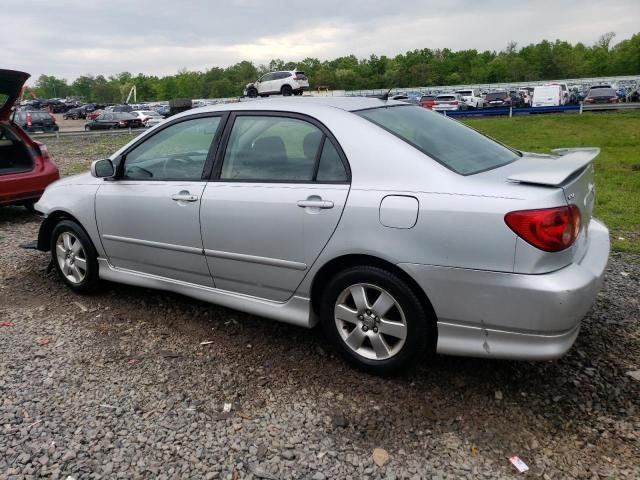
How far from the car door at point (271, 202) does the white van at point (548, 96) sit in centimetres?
3332

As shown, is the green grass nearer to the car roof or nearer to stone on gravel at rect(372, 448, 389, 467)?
the car roof

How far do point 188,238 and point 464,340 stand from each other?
199 cm

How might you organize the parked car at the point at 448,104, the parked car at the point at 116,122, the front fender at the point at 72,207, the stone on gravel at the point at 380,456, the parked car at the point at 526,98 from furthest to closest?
1. the parked car at the point at 526,98
2. the parked car at the point at 116,122
3. the parked car at the point at 448,104
4. the front fender at the point at 72,207
5. the stone on gravel at the point at 380,456

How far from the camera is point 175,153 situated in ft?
13.5

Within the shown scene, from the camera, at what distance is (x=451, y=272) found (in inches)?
109

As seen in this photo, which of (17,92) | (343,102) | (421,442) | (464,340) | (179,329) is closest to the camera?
(421,442)

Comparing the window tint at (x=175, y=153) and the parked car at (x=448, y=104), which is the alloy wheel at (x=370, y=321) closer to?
the window tint at (x=175, y=153)

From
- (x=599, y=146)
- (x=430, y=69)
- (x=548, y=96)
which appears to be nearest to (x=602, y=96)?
(x=548, y=96)

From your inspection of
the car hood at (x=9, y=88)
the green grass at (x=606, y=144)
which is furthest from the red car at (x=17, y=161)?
the green grass at (x=606, y=144)

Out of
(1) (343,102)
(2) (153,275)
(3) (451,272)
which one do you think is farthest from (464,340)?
(2) (153,275)

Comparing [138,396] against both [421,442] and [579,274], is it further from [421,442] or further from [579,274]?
[579,274]

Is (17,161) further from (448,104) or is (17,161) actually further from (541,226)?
(448,104)

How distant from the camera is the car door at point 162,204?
377cm

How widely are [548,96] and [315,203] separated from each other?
3441 centimetres
